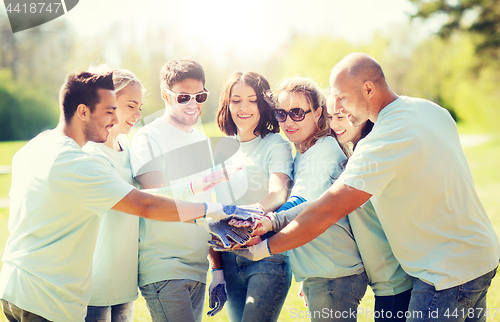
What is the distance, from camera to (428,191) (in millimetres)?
2666

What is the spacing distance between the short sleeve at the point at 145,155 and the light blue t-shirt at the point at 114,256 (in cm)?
11

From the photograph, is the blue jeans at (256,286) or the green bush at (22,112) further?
the green bush at (22,112)

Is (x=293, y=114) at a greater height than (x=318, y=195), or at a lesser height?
greater

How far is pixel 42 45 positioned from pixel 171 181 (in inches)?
1689

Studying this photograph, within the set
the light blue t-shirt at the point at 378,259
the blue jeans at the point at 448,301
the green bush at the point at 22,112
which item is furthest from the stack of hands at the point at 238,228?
the green bush at the point at 22,112

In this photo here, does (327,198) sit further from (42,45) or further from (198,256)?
(42,45)

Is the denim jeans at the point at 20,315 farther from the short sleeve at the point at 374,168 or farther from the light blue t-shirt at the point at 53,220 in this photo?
the short sleeve at the point at 374,168

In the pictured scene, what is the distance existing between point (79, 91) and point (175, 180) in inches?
37.8

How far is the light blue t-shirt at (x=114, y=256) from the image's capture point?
3090mm

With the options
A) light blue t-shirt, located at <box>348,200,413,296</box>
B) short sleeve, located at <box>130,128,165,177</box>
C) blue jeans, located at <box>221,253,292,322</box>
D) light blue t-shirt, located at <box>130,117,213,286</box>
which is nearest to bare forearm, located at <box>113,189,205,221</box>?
light blue t-shirt, located at <box>130,117,213,286</box>

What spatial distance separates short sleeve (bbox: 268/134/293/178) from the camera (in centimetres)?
339

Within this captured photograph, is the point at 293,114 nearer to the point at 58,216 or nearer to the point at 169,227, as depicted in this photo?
the point at 169,227

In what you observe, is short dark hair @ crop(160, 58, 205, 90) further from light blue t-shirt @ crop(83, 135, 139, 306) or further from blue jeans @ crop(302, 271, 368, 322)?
blue jeans @ crop(302, 271, 368, 322)

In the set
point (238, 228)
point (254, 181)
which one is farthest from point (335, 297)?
point (254, 181)
